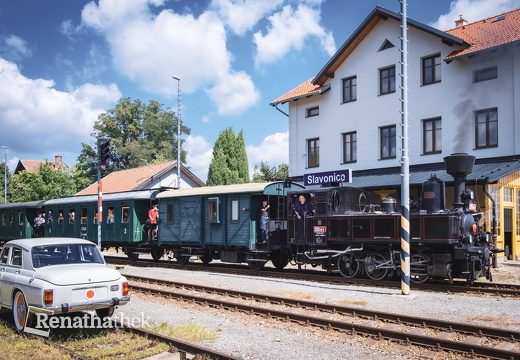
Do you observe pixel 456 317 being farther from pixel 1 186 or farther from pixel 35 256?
pixel 1 186

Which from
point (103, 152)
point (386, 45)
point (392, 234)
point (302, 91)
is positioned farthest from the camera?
point (302, 91)

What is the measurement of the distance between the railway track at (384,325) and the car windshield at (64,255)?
128 inches

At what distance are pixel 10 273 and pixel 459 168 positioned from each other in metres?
10.5

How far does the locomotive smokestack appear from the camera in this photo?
12.3 meters

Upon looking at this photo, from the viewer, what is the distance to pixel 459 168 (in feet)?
40.4

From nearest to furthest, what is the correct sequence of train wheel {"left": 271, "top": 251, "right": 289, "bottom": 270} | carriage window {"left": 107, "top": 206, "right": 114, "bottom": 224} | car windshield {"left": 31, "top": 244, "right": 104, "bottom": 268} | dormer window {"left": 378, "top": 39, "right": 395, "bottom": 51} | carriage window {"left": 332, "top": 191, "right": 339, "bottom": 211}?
1. car windshield {"left": 31, "top": 244, "right": 104, "bottom": 268}
2. carriage window {"left": 332, "top": 191, "right": 339, "bottom": 211}
3. train wheel {"left": 271, "top": 251, "right": 289, "bottom": 270}
4. carriage window {"left": 107, "top": 206, "right": 114, "bottom": 224}
5. dormer window {"left": 378, "top": 39, "right": 395, "bottom": 51}

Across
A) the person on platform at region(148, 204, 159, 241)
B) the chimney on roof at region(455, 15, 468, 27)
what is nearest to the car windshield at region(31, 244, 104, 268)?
the person on platform at region(148, 204, 159, 241)

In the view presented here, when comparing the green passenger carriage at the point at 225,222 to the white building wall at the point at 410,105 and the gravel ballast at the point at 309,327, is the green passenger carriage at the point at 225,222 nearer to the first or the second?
the gravel ballast at the point at 309,327

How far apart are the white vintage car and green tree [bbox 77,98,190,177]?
43.4 meters

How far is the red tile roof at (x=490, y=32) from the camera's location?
1875 centimetres

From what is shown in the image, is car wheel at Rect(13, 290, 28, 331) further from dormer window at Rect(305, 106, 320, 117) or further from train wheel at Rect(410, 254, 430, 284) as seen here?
dormer window at Rect(305, 106, 320, 117)

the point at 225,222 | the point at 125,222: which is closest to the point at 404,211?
the point at 225,222

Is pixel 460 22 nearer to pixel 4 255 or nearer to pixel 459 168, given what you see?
pixel 459 168

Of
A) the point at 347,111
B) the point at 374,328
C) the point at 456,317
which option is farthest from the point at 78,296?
the point at 347,111
